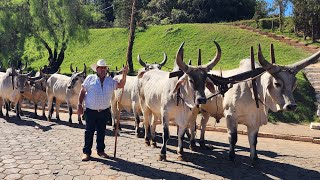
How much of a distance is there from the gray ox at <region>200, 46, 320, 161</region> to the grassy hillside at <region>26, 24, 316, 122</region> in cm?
1802

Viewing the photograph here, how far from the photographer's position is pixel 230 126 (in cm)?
765

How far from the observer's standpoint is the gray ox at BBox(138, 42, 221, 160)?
276 inches

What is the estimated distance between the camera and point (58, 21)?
88.5ft

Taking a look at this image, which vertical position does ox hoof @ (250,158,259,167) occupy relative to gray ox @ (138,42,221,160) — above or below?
below

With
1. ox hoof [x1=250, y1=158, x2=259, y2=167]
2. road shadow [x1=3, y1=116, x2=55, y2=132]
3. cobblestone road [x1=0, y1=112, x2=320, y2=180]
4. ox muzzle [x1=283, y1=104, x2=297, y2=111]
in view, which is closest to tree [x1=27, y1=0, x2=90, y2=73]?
road shadow [x1=3, y1=116, x2=55, y2=132]

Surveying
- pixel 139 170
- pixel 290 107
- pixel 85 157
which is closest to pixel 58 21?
pixel 85 157

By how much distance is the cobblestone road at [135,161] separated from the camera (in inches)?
267

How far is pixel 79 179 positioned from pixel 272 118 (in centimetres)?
1031

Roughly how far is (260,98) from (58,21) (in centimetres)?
2267

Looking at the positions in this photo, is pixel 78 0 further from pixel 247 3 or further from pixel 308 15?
pixel 247 3

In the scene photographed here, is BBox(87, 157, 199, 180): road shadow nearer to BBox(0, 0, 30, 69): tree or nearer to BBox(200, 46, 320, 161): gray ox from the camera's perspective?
BBox(200, 46, 320, 161): gray ox

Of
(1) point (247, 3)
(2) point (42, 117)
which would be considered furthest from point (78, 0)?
(1) point (247, 3)

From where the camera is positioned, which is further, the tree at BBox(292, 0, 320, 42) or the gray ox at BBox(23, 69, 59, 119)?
the tree at BBox(292, 0, 320, 42)

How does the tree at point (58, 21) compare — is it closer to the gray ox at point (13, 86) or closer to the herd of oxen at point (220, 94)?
the gray ox at point (13, 86)
